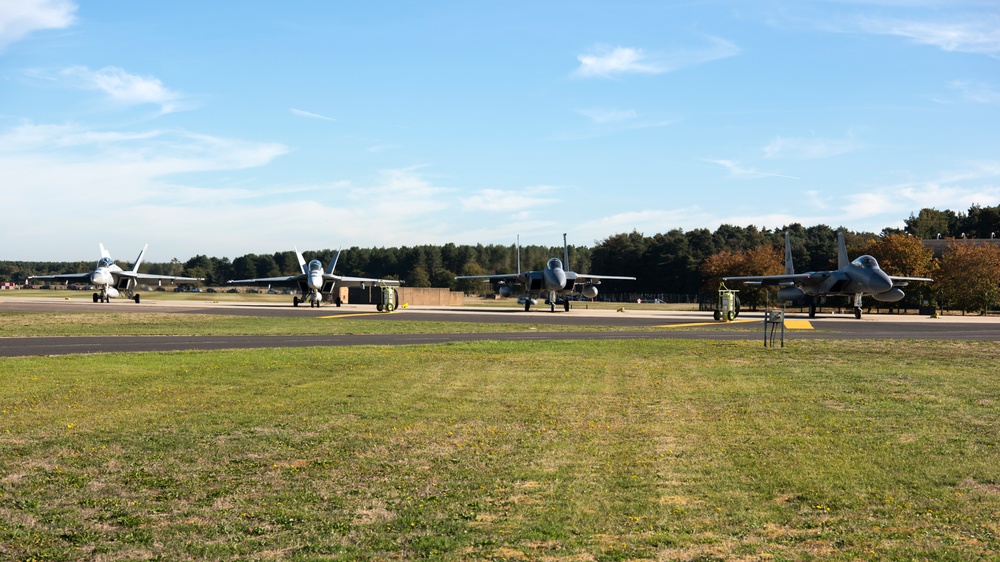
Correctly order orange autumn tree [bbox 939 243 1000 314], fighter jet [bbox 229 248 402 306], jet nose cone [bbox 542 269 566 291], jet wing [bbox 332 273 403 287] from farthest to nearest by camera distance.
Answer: orange autumn tree [bbox 939 243 1000 314] → jet wing [bbox 332 273 403 287] → fighter jet [bbox 229 248 402 306] → jet nose cone [bbox 542 269 566 291]

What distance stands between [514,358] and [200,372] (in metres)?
9.66

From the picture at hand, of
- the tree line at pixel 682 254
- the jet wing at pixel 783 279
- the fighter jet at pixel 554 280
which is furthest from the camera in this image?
the tree line at pixel 682 254

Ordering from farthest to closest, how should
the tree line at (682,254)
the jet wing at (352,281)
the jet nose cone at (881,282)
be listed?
the tree line at (682,254)
the jet wing at (352,281)
the jet nose cone at (881,282)

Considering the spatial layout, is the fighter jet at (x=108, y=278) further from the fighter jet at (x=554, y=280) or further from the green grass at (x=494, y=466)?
the green grass at (x=494, y=466)

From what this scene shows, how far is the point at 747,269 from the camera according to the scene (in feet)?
312

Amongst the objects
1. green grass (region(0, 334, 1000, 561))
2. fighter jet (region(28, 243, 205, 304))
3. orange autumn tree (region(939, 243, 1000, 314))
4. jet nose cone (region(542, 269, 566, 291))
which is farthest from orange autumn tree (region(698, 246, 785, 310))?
green grass (region(0, 334, 1000, 561))

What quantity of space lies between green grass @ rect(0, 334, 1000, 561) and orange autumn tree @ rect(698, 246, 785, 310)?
7006 centimetres

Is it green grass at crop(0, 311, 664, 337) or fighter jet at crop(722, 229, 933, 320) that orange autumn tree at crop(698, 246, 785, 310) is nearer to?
fighter jet at crop(722, 229, 933, 320)

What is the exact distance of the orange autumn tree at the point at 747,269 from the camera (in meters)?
89.0

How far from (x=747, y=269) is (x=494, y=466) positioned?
293ft

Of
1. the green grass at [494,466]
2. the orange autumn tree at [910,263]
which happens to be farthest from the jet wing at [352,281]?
the green grass at [494,466]

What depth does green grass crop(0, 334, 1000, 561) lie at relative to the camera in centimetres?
759

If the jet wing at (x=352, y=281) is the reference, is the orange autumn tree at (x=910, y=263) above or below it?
above

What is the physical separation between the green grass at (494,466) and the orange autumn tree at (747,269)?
70059 mm
